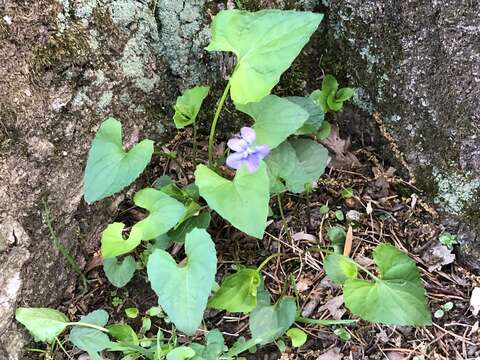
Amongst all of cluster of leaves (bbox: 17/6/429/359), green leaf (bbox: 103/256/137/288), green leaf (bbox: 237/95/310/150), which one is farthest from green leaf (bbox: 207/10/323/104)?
green leaf (bbox: 103/256/137/288)

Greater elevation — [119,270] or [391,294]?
[391,294]

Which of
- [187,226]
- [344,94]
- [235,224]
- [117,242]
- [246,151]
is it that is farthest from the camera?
[344,94]

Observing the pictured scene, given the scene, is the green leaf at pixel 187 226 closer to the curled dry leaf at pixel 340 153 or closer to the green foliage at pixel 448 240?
the curled dry leaf at pixel 340 153

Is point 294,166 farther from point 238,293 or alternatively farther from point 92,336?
point 92,336

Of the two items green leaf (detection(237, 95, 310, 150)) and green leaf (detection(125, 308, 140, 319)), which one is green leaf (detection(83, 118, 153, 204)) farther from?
green leaf (detection(125, 308, 140, 319))

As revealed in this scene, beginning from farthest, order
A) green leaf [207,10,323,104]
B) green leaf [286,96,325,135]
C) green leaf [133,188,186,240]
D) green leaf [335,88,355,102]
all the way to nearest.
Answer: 1. green leaf [335,88,355,102]
2. green leaf [286,96,325,135]
3. green leaf [133,188,186,240]
4. green leaf [207,10,323,104]

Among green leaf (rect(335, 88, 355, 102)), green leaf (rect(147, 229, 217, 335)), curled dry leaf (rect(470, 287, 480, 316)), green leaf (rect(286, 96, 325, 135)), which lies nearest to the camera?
green leaf (rect(147, 229, 217, 335))

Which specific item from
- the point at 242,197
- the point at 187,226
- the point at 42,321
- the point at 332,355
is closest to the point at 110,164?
the point at 187,226

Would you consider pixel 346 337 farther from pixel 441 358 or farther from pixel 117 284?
pixel 117 284
